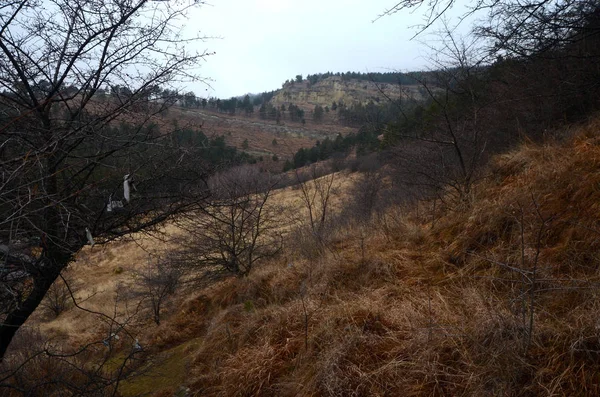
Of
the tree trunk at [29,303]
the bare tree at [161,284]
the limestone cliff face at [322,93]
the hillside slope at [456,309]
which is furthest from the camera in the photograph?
the limestone cliff face at [322,93]

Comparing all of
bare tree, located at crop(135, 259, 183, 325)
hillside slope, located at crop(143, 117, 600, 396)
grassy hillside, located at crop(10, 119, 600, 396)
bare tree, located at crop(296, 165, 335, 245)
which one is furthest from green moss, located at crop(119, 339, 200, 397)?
bare tree, located at crop(135, 259, 183, 325)

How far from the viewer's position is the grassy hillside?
207cm

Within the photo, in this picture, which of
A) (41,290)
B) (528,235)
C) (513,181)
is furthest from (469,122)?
(41,290)

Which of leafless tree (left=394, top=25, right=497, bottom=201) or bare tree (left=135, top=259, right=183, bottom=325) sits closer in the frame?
leafless tree (left=394, top=25, right=497, bottom=201)

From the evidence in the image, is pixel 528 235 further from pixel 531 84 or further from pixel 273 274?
pixel 531 84

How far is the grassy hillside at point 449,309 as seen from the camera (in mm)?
2068

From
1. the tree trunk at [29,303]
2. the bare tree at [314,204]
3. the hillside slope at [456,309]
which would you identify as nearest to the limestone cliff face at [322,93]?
the bare tree at [314,204]

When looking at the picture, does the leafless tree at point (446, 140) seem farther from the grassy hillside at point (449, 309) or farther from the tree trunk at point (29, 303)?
the tree trunk at point (29, 303)

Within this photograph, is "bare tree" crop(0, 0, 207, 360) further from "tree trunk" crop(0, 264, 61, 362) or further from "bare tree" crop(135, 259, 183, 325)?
"bare tree" crop(135, 259, 183, 325)

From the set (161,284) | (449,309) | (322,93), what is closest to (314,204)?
(161,284)

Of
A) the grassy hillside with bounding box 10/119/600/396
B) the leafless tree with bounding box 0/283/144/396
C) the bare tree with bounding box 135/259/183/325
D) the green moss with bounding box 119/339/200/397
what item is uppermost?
the grassy hillside with bounding box 10/119/600/396

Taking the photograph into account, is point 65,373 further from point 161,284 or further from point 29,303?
point 161,284

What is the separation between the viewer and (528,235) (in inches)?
128

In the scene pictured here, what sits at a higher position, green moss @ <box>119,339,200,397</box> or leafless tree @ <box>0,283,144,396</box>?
leafless tree @ <box>0,283,144,396</box>
